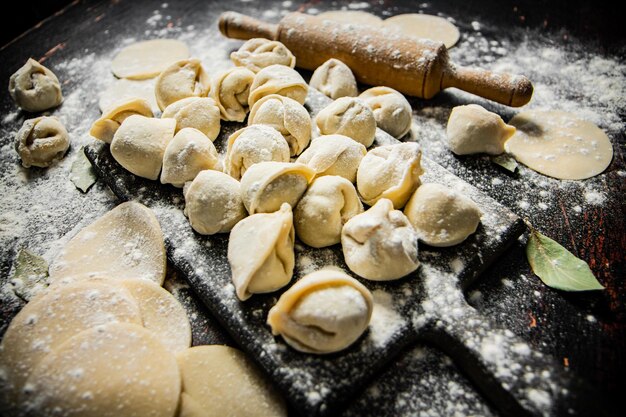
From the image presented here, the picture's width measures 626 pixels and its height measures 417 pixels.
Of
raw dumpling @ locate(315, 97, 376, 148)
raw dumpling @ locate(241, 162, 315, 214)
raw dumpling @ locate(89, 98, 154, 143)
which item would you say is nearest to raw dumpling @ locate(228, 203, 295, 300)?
raw dumpling @ locate(241, 162, 315, 214)

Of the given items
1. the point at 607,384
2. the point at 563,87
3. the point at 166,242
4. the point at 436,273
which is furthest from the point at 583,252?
the point at 166,242

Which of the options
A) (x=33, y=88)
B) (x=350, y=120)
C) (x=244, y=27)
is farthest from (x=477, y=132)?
(x=33, y=88)

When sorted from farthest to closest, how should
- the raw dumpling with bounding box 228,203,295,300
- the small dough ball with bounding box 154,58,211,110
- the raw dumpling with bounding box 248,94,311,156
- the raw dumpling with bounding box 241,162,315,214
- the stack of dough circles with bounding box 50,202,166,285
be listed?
the small dough ball with bounding box 154,58,211,110, the raw dumpling with bounding box 248,94,311,156, the stack of dough circles with bounding box 50,202,166,285, the raw dumpling with bounding box 241,162,315,214, the raw dumpling with bounding box 228,203,295,300

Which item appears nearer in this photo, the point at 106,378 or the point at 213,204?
the point at 106,378

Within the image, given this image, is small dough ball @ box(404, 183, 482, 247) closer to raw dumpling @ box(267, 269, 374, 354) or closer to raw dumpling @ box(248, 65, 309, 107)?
Answer: raw dumpling @ box(267, 269, 374, 354)

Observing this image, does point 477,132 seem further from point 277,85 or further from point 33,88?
point 33,88
